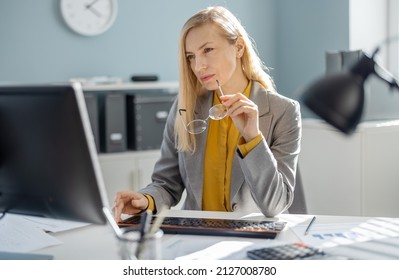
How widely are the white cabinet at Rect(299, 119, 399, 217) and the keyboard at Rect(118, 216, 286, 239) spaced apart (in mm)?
1573

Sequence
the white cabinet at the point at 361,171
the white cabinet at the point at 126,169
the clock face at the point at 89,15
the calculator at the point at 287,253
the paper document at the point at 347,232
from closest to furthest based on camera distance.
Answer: the calculator at the point at 287,253
the paper document at the point at 347,232
the white cabinet at the point at 361,171
the white cabinet at the point at 126,169
the clock face at the point at 89,15

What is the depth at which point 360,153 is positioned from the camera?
10.1ft

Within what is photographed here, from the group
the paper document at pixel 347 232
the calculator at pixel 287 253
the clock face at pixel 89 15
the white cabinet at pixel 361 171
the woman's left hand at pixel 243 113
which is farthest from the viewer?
the clock face at pixel 89 15

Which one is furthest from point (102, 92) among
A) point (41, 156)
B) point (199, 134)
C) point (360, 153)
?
point (41, 156)

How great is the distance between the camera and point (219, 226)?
152 cm

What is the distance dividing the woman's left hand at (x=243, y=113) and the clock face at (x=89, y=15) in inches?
83.2

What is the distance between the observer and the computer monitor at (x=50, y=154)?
1.18 metres

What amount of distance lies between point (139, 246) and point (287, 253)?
0.34 m

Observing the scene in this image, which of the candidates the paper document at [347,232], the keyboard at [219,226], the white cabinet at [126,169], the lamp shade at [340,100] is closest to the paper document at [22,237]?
the keyboard at [219,226]

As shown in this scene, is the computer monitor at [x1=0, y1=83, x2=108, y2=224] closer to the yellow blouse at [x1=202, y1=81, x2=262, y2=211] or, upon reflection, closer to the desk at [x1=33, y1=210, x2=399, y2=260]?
the desk at [x1=33, y1=210, x2=399, y2=260]

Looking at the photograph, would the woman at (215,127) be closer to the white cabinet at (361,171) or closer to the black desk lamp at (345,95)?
the black desk lamp at (345,95)

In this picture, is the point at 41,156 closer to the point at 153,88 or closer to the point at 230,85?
the point at 230,85

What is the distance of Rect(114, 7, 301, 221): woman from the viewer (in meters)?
1.86
